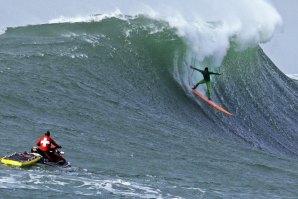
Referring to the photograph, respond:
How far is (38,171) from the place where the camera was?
1379 cm

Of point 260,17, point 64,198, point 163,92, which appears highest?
point 260,17

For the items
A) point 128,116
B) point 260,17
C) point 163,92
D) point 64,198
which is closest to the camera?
point 64,198

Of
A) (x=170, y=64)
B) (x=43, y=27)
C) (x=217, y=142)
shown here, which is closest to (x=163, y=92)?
(x=170, y=64)

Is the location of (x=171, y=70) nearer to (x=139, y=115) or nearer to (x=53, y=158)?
(x=139, y=115)

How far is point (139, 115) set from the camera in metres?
20.8

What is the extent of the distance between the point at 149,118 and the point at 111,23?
10.5 metres

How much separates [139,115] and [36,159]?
6921 millimetres

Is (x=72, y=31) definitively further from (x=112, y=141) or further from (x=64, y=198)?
(x=64, y=198)

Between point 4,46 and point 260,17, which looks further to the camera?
point 260,17

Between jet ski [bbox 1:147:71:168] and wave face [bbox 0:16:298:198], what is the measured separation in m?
0.32

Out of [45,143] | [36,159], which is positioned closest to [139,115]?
[45,143]

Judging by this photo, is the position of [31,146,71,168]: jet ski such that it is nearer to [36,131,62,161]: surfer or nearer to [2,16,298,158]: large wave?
[36,131,62,161]: surfer

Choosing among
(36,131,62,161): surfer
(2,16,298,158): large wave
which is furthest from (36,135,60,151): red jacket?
(2,16,298,158): large wave

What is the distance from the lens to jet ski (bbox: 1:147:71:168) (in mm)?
13578
